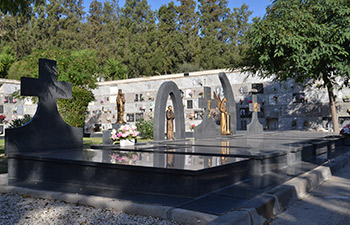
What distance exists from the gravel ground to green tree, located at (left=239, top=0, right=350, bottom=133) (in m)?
11.9

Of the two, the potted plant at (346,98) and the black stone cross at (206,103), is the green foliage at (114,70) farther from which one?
the black stone cross at (206,103)

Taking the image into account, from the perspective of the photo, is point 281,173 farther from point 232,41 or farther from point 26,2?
point 232,41

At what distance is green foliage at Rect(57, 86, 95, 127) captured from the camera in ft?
84.0

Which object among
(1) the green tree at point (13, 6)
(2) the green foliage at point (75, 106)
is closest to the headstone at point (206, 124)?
(1) the green tree at point (13, 6)

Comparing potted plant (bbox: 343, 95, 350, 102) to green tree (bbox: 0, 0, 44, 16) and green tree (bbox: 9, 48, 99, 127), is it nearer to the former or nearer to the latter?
green tree (bbox: 9, 48, 99, 127)

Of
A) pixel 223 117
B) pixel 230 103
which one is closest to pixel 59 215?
pixel 223 117

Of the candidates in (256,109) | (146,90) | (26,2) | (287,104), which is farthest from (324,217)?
(146,90)

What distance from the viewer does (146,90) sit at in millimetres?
33344

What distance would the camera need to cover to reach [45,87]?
7.95 meters

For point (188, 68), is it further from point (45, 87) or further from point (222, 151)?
point (222, 151)

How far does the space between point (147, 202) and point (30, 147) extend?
165 inches

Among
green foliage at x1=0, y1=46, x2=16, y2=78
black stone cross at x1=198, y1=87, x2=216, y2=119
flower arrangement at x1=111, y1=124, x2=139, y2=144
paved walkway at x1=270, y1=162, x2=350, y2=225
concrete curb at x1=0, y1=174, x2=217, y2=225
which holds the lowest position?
paved walkway at x1=270, y1=162, x2=350, y2=225

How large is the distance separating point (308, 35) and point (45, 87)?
1174cm

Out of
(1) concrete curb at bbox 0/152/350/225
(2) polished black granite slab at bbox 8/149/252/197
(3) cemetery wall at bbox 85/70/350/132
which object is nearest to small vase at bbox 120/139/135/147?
(2) polished black granite slab at bbox 8/149/252/197
